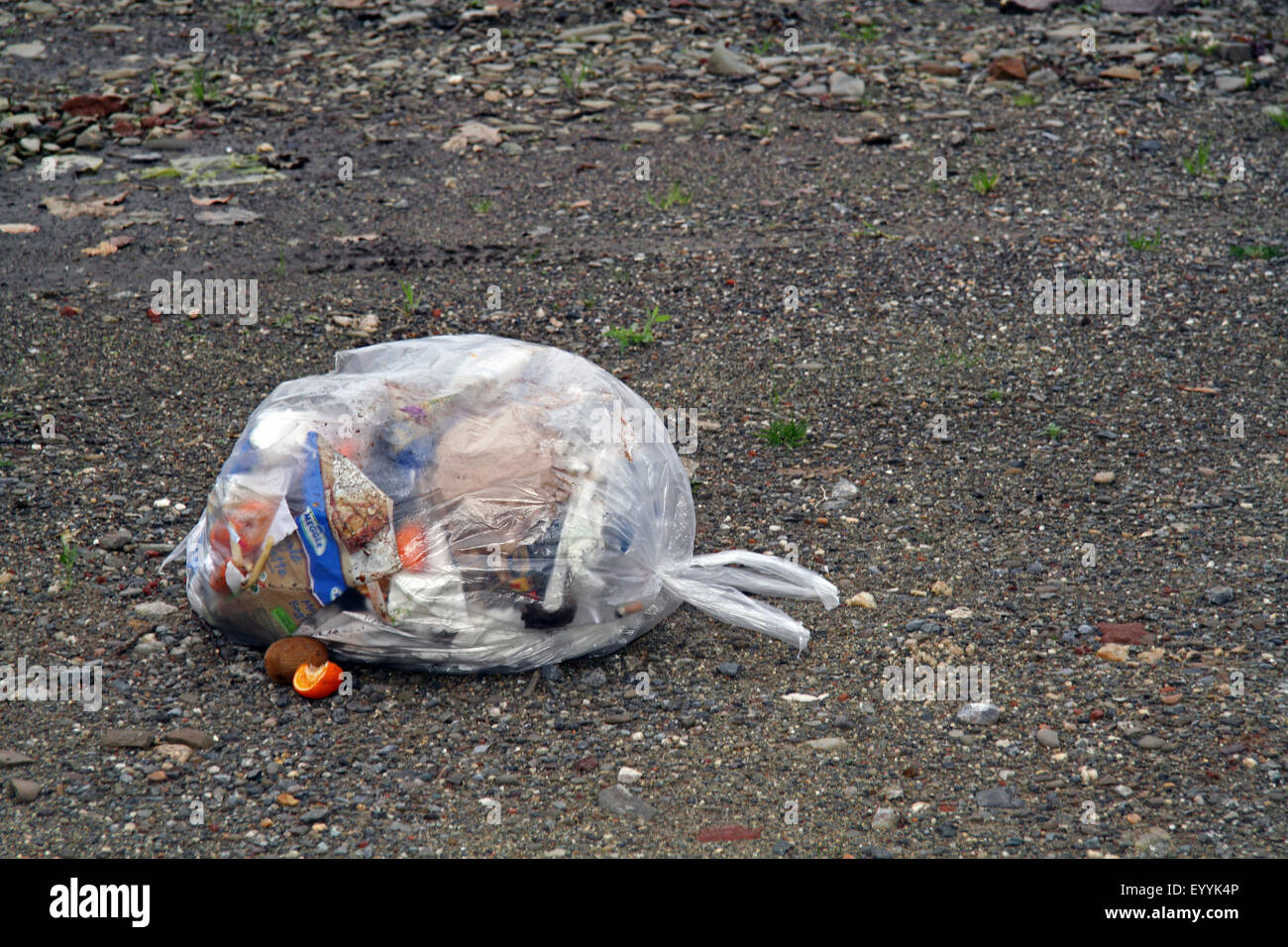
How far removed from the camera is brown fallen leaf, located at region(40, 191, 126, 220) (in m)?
5.26

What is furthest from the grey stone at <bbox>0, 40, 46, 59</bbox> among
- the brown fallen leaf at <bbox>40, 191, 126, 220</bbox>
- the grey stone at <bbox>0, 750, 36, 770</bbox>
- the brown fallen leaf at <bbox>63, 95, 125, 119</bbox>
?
the grey stone at <bbox>0, 750, 36, 770</bbox>

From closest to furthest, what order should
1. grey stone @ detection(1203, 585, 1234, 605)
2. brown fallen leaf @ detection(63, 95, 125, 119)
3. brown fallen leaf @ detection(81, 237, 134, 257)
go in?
1. grey stone @ detection(1203, 585, 1234, 605)
2. brown fallen leaf @ detection(81, 237, 134, 257)
3. brown fallen leaf @ detection(63, 95, 125, 119)

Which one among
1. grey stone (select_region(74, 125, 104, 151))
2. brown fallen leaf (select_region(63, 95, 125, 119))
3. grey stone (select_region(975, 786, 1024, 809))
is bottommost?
grey stone (select_region(975, 786, 1024, 809))

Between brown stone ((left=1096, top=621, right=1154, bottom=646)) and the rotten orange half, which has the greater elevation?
brown stone ((left=1096, top=621, right=1154, bottom=646))

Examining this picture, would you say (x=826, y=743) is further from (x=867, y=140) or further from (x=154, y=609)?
(x=867, y=140)

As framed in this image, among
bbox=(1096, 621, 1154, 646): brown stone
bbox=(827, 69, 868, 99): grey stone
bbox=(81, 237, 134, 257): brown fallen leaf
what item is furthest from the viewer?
bbox=(827, 69, 868, 99): grey stone

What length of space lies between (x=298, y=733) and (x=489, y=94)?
477cm

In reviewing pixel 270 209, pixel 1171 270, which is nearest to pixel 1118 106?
pixel 1171 270

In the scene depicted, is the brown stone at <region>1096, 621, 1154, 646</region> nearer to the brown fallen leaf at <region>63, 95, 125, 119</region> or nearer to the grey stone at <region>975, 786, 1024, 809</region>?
the grey stone at <region>975, 786, 1024, 809</region>

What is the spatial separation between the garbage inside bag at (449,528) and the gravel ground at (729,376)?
0.13 meters

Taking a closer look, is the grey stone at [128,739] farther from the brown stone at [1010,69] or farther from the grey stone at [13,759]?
the brown stone at [1010,69]

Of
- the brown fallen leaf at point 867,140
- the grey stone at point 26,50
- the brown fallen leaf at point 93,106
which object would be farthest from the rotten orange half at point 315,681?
the grey stone at point 26,50

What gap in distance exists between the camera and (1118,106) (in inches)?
238

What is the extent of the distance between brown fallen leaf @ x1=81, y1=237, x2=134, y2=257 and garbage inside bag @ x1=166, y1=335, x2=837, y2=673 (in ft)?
8.97
